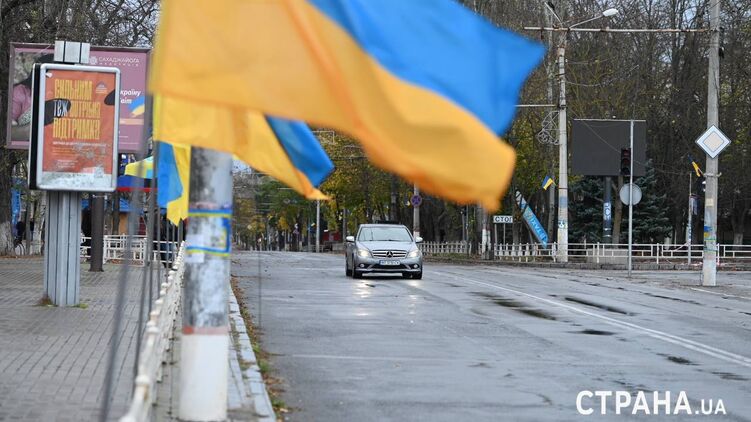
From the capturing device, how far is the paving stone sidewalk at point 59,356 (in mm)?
9242

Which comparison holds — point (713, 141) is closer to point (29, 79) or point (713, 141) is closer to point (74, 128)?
point (29, 79)

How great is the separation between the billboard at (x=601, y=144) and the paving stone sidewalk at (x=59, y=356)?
94.2ft

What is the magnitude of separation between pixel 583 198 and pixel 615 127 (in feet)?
56.3

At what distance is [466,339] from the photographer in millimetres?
15781

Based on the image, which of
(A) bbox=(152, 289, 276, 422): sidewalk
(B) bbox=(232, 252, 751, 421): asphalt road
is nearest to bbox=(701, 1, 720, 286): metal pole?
(B) bbox=(232, 252, 751, 421): asphalt road

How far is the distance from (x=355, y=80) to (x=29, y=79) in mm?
18068

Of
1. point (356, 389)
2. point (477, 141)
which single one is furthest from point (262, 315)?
point (477, 141)

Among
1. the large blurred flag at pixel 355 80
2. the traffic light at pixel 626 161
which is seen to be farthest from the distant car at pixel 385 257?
the large blurred flag at pixel 355 80

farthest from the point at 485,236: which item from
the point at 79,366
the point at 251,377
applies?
the point at 251,377

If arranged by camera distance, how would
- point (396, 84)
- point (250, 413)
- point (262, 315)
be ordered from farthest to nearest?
point (262, 315)
point (250, 413)
point (396, 84)

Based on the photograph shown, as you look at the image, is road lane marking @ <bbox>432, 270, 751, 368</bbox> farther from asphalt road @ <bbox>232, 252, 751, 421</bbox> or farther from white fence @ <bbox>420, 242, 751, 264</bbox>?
white fence @ <bbox>420, 242, 751, 264</bbox>

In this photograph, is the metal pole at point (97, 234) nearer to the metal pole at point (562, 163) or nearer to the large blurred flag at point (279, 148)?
the metal pole at point (562, 163)

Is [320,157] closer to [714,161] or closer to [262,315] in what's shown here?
[262,315]

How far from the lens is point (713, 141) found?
99.1ft
